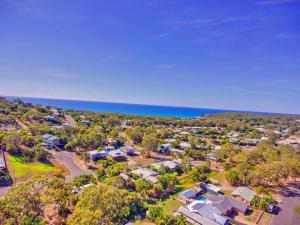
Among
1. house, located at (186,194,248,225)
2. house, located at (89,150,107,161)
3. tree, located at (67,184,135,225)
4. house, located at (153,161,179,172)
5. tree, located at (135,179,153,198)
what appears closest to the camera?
tree, located at (67,184,135,225)

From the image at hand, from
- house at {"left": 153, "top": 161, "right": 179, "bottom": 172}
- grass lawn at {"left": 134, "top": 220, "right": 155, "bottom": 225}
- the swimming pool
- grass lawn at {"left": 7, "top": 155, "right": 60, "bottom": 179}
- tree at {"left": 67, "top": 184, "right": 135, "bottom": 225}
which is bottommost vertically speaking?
the swimming pool

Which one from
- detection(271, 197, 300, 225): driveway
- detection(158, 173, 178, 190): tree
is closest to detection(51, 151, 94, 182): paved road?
detection(158, 173, 178, 190): tree

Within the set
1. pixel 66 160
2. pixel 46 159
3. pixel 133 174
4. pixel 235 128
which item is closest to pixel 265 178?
pixel 133 174

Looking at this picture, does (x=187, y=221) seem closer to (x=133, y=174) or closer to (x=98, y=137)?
(x=133, y=174)

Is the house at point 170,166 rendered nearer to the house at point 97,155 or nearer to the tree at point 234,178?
the tree at point 234,178

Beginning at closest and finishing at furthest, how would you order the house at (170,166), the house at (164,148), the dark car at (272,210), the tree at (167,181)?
the dark car at (272,210), the tree at (167,181), the house at (170,166), the house at (164,148)

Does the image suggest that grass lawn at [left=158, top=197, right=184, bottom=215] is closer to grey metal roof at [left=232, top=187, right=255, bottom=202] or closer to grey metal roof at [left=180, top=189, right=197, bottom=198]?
grey metal roof at [left=180, top=189, right=197, bottom=198]

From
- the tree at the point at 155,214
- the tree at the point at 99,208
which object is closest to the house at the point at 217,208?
the tree at the point at 155,214
